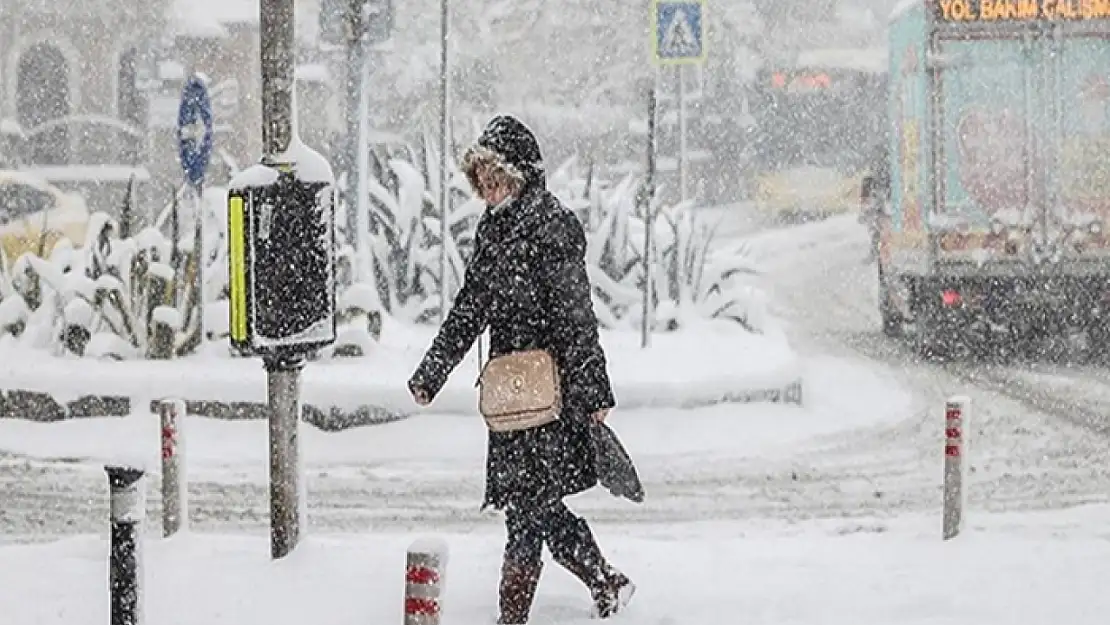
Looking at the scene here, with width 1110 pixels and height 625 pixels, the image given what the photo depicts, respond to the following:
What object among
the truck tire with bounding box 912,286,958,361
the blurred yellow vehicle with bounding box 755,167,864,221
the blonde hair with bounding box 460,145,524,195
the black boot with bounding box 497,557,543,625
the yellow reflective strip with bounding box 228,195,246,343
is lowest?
the black boot with bounding box 497,557,543,625

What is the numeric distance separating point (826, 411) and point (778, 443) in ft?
4.44

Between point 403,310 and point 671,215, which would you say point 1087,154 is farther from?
point 403,310

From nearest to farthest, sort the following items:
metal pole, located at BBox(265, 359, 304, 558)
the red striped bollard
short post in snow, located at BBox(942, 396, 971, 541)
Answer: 1. the red striped bollard
2. metal pole, located at BBox(265, 359, 304, 558)
3. short post in snow, located at BBox(942, 396, 971, 541)

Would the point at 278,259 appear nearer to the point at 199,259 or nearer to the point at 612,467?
the point at 612,467

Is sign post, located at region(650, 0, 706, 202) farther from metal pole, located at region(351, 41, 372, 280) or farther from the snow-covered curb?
the snow-covered curb

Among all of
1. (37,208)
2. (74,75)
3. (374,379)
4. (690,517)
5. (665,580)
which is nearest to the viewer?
(665,580)

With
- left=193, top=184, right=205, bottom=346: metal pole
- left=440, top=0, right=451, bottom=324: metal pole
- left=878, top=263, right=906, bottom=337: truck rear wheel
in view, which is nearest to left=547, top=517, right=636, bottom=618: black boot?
left=440, top=0, right=451, bottom=324: metal pole

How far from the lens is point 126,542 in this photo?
19.4ft

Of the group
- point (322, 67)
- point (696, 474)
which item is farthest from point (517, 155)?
point (322, 67)

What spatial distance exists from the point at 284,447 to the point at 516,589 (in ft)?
4.52

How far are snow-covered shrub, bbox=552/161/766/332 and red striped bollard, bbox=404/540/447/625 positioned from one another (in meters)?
10.0

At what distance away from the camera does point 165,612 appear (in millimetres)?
7676

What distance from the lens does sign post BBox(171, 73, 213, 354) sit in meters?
13.3

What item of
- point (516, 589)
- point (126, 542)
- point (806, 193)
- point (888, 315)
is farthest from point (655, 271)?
point (806, 193)
